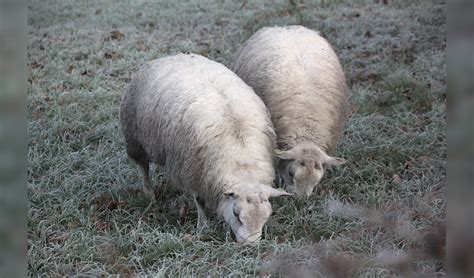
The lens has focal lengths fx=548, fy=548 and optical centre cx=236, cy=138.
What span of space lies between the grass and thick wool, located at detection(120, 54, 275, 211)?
387 mm

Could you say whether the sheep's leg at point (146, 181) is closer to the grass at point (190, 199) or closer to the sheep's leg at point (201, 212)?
the grass at point (190, 199)

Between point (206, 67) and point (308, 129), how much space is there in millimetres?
993

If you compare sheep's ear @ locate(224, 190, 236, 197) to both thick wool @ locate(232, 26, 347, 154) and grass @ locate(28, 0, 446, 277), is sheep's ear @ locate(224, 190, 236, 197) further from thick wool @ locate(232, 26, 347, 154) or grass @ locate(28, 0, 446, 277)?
thick wool @ locate(232, 26, 347, 154)

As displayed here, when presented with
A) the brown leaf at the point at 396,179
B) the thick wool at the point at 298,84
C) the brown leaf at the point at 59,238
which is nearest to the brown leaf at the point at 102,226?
the brown leaf at the point at 59,238

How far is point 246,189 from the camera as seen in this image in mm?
3639

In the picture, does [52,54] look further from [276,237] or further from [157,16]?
[276,237]

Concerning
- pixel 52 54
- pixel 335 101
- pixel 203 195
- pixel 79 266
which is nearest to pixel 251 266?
pixel 203 195

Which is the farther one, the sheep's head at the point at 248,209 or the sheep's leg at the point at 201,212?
the sheep's leg at the point at 201,212

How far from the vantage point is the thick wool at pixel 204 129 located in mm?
3811

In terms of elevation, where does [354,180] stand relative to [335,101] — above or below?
below

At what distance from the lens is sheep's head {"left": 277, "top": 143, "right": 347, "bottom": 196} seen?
4.19 metres

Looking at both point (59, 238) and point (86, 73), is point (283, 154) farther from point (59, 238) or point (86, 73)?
point (86, 73)

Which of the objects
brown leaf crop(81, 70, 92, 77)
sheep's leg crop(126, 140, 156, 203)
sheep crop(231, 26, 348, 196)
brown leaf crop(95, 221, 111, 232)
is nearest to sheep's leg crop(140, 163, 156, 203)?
sheep's leg crop(126, 140, 156, 203)

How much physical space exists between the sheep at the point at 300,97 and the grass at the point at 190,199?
281 millimetres
